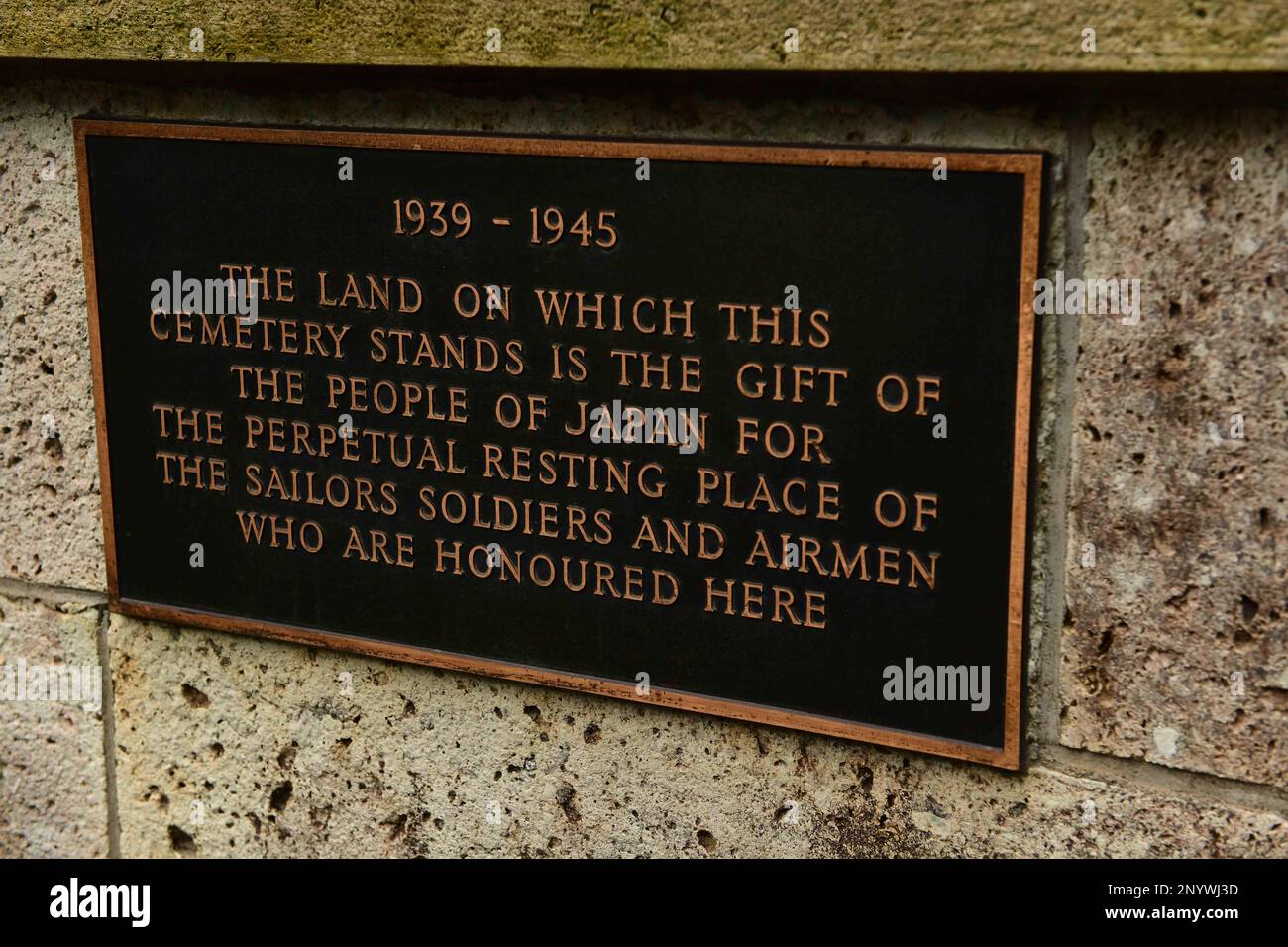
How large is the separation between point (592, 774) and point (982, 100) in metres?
1.63

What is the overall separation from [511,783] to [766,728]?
2.13ft

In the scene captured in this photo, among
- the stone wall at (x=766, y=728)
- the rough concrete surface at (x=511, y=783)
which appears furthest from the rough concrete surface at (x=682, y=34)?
the rough concrete surface at (x=511, y=783)

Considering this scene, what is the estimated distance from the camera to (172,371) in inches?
147

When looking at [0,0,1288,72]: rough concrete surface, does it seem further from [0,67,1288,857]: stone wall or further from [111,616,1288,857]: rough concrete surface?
[111,616,1288,857]: rough concrete surface

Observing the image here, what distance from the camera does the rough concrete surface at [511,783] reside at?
3.15 m

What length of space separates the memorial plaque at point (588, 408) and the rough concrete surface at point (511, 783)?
11 centimetres

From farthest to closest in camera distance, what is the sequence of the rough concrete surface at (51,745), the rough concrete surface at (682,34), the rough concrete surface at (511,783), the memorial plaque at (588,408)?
the rough concrete surface at (51,745) → the rough concrete surface at (511,783) → the memorial plaque at (588,408) → the rough concrete surface at (682,34)

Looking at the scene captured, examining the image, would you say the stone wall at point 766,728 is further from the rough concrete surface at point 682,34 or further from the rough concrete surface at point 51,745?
the rough concrete surface at point 682,34

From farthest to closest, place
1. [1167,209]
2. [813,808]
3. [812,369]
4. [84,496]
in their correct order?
[84,496]
[813,808]
[812,369]
[1167,209]

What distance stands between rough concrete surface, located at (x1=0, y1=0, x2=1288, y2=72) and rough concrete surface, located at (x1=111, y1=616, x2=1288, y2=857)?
1.33 meters

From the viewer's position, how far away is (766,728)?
333 cm

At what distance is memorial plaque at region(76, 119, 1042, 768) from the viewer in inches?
118

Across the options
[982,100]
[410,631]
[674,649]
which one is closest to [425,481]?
[410,631]

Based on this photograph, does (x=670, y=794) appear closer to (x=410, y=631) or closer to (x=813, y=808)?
(x=813, y=808)
